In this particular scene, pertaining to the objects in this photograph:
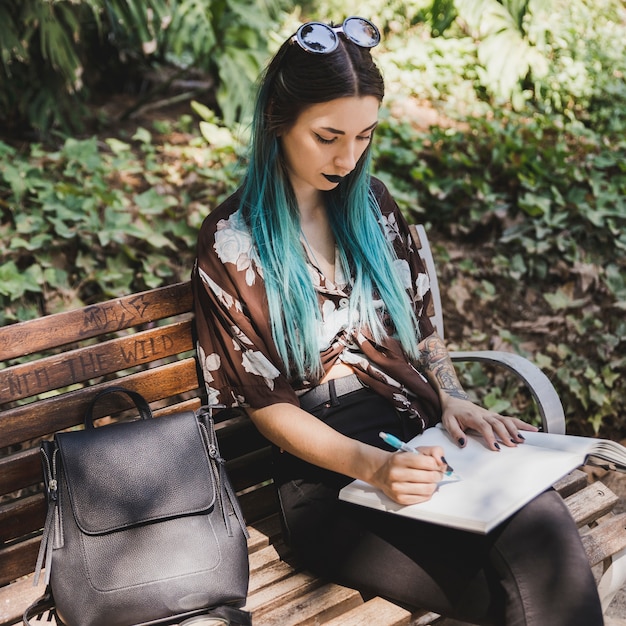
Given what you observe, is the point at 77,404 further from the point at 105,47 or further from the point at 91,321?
the point at 105,47

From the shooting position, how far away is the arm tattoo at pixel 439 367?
2328 millimetres

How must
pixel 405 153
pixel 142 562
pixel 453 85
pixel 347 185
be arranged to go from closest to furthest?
pixel 142 562 < pixel 347 185 < pixel 405 153 < pixel 453 85

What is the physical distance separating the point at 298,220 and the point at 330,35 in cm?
52

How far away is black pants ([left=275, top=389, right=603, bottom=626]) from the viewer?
1729 millimetres

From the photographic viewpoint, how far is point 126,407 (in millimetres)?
2326

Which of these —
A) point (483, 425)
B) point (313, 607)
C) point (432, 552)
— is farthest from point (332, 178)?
point (313, 607)

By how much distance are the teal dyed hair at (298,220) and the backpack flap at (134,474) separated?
1.23 feet

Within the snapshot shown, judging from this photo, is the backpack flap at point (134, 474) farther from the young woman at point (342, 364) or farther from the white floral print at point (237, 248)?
the white floral print at point (237, 248)

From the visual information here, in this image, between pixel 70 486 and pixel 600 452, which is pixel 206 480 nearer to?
pixel 70 486

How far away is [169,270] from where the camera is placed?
383cm

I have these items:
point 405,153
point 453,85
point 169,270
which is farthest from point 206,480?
point 453,85

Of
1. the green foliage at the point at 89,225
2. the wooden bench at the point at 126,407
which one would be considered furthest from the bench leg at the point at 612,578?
the green foliage at the point at 89,225

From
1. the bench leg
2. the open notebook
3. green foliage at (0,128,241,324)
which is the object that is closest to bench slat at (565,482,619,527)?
the bench leg

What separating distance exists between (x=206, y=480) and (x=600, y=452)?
39.5 inches
